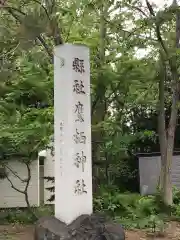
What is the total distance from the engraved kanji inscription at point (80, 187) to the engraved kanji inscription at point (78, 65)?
1.85 m

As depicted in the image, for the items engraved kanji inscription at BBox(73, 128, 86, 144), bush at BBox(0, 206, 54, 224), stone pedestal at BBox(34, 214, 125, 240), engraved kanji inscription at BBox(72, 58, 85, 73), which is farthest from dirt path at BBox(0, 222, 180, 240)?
engraved kanji inscription at BBox(72, 58, 85, 73)

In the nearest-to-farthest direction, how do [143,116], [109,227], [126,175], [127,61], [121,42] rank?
[109,227]
[127,61]
[121,42]
[126,175]
[143,116]

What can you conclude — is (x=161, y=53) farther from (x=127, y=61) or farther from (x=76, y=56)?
(x=76, y=56)

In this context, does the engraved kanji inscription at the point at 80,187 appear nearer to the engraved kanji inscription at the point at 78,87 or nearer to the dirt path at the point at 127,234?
the engraved kanji inscription at the point at 78,87

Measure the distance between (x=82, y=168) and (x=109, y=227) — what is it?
41.5 inches

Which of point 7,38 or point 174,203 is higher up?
point 7,38

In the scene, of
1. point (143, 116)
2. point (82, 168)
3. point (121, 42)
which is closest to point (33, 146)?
point (82, 168)

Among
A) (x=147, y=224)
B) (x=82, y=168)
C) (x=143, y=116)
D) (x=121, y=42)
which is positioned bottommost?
(x=147, y=224)

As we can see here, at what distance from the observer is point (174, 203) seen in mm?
11055

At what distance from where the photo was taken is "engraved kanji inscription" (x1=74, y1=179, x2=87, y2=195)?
22.2 feet

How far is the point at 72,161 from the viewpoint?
6.77m

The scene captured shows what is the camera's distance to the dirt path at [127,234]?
8.10 meters

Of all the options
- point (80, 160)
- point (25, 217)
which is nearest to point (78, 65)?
point (80, 160)

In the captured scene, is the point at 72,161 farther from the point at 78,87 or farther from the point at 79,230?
the point at 78,87
